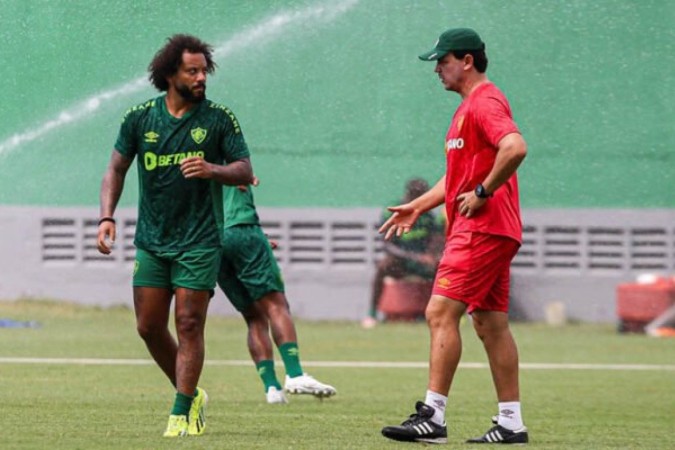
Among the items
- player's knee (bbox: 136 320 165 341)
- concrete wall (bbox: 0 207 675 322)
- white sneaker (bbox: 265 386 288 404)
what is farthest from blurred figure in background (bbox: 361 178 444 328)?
player's knee (bbox: 136 320 165 341)

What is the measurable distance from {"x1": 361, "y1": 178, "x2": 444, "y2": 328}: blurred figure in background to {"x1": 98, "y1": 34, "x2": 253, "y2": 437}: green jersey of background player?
35.9ft

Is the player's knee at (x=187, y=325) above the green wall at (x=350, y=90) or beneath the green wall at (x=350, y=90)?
beneath

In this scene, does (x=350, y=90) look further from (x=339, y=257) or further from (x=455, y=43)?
(x=455, y=43)

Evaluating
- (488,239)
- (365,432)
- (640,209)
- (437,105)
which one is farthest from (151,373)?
(640,209)

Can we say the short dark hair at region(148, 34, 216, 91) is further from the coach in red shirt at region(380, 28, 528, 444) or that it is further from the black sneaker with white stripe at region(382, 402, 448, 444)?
the black sneaker with white stripe at region(382, 402, 448, 444)

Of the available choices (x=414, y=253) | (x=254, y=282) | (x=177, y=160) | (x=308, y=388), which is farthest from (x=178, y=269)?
(x=414, y=253)

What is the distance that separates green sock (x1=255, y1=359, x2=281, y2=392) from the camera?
36.7ft

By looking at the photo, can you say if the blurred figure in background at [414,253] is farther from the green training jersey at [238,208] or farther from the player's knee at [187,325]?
the player's knee at [187,325]

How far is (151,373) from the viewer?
43.6 feet

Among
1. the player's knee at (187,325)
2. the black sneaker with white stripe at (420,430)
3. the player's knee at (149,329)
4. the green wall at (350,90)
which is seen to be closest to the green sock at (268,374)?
the player's knee at (149,329)

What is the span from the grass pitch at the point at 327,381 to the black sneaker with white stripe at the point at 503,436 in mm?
98

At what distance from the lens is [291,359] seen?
443 inches

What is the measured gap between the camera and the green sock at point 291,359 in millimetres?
11203

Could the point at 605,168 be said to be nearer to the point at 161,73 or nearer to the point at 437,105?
the point at 437,105
